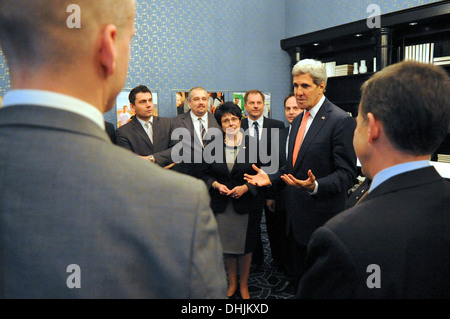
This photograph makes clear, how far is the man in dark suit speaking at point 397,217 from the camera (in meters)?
0.97

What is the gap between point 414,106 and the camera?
1036 mm

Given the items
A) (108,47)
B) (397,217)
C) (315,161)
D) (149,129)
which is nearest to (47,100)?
(108,47)

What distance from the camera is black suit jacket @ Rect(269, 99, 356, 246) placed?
2625mm

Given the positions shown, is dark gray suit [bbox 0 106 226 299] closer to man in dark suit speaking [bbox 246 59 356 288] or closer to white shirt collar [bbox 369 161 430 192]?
white shirt collar [bbox 369 161 430 192]

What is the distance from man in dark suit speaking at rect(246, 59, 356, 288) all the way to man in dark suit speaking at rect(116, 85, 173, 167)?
1.67m

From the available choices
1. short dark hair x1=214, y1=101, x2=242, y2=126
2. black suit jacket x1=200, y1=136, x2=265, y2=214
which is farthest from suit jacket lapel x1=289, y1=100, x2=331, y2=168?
short dark hair x1=214, y1=101, x2=242, y2=126

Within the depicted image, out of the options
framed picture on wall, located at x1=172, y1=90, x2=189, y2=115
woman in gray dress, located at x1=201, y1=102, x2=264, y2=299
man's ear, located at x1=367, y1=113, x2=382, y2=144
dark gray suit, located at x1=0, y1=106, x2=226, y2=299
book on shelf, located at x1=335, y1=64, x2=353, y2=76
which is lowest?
woman in gray dress, located at x1=201, y1=102, x2=264, y2=299

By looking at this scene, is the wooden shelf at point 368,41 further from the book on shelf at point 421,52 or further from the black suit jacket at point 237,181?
the black suit jacket at point 237,181

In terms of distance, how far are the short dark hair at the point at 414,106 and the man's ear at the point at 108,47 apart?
80 cm

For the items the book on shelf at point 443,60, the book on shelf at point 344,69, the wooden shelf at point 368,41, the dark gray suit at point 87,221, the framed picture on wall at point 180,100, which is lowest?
the dark gray suit at point 87,221

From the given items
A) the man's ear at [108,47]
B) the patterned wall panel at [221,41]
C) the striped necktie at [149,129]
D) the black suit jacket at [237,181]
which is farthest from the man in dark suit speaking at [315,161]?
the patterned wall panel at [221,41]

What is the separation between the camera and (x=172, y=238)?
60cm

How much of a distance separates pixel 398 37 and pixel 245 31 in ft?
8.93
